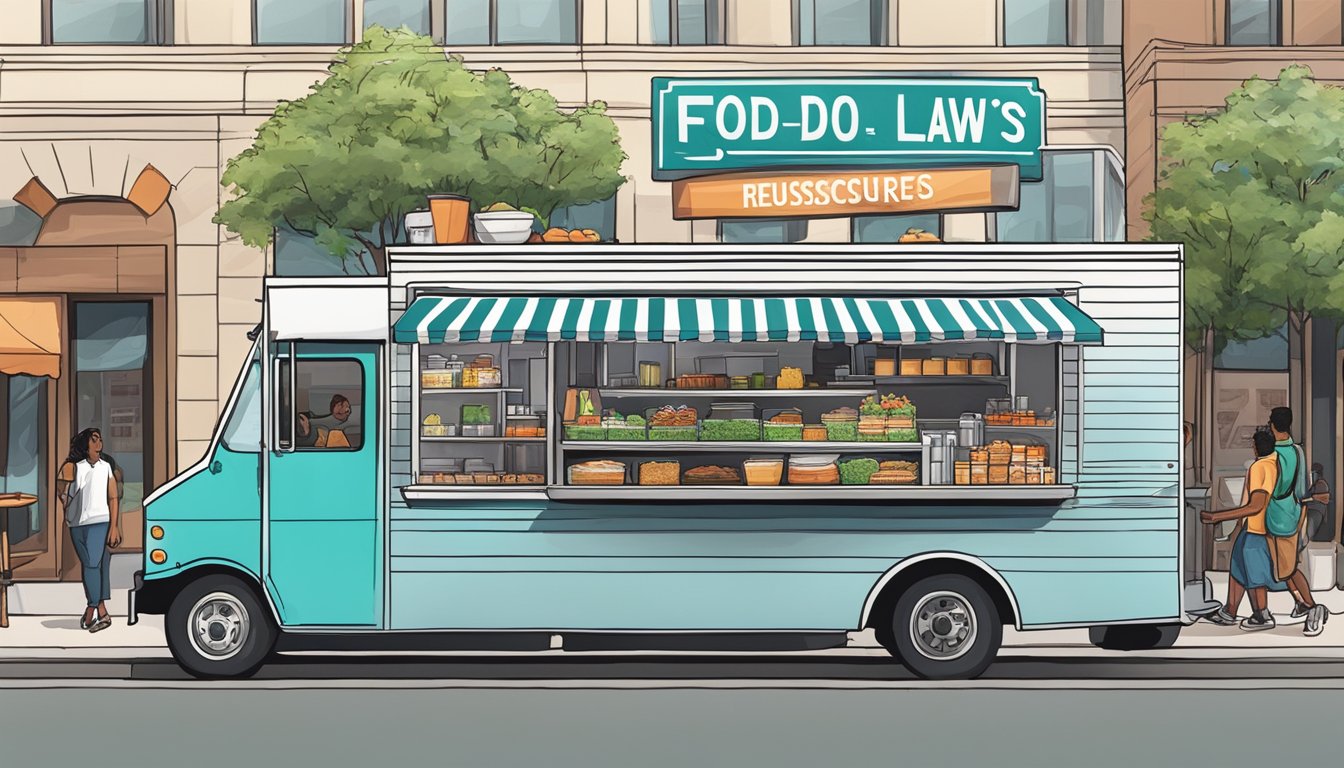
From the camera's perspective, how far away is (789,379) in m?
11.7

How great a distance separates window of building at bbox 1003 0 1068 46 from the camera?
19.6 meters

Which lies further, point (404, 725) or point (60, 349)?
point (60, 349)

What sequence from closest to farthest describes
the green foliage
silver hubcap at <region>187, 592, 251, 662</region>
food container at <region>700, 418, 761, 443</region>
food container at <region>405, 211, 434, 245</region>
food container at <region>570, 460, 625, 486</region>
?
1. silver hubcap at <region>187, 592, 251, 662</region>
2. food container at <region>570, 460, 625, 486</region>
3. food container at <region>700, 418, 761, 443</region>
4. food container at <region>405, 211, 434, 245</region>
5. the green foliage

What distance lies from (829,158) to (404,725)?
6479mm

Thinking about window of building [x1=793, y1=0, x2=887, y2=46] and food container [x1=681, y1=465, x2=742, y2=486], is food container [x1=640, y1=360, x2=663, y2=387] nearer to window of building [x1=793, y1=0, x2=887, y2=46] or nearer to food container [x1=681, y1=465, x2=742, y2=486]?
food container [x1=681, y1=465, x2=742, y2=486]

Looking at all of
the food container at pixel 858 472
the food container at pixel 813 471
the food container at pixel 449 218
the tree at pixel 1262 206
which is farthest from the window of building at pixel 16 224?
the tree at pixel 1262 206

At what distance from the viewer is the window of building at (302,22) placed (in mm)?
19234

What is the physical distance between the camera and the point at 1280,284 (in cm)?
1477

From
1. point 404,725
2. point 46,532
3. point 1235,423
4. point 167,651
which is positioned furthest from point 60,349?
point 1235,423

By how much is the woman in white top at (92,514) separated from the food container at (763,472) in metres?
6.04

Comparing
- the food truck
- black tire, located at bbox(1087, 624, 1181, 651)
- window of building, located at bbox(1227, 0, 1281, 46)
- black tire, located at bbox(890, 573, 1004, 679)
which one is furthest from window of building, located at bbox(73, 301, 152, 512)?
window of building, located at bbox(1227, 0, 1281, 46)

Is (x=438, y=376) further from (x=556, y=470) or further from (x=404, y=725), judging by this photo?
(x=404, y=725)

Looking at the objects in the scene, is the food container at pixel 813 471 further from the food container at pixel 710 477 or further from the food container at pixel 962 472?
the food container at pixel 962 472

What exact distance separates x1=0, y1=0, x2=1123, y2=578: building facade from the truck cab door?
26.4 feet
